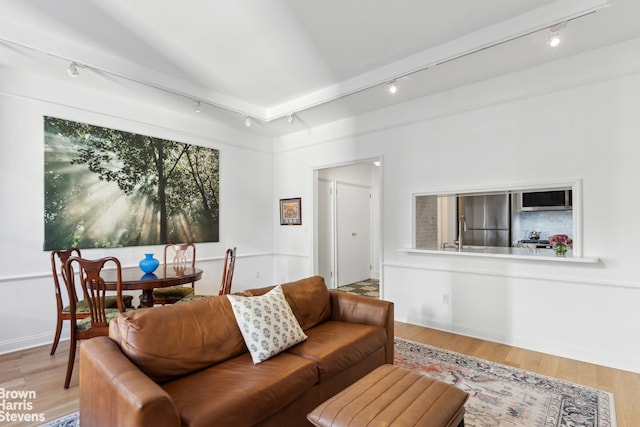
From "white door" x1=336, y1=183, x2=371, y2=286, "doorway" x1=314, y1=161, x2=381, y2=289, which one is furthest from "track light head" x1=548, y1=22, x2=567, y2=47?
"white door" x1=336, y1=183, x2=371, y2=286

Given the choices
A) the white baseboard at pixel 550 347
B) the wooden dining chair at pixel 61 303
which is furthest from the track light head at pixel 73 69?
the white baseboard at pixel 550 347

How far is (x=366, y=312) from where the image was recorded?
8.60 ft

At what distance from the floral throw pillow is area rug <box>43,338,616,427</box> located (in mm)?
1204

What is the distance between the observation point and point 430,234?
424 cm

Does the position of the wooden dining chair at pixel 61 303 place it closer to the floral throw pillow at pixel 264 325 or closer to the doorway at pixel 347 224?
the floral throw pillow at pixel 264 325

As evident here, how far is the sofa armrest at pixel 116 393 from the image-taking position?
120 cm

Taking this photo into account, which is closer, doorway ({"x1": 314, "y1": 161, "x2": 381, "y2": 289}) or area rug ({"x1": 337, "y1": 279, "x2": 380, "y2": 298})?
area rug ({"x1": 337, "y1": 279, "x2": 380, "y2": 298})

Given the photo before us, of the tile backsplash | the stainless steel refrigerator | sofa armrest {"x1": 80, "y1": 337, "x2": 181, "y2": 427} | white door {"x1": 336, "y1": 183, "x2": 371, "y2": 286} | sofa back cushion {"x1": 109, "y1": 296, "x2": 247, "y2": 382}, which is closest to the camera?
sofa armrest {"x1": 80, "y1": 337, "x2": 181, "y2": 427}

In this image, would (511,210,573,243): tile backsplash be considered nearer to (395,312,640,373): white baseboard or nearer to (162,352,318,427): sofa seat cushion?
(395,312,640,373): white baseboard

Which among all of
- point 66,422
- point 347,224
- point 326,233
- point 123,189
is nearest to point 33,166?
point 123,189

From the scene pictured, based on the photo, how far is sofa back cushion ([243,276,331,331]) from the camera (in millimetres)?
2469

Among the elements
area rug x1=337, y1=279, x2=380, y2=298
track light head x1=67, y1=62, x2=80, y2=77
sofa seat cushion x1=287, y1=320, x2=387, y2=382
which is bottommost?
area rug x1=337, y1=279, x2=380, y2=298

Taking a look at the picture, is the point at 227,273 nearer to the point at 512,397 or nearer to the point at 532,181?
the point at 512,397

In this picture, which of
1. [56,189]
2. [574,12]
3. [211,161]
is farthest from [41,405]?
[574,12]
